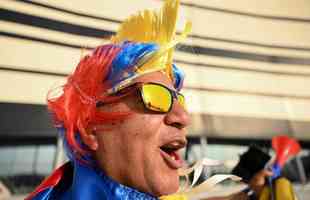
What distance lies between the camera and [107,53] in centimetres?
82

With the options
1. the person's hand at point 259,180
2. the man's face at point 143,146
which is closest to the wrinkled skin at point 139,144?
the man's face at point 143,146

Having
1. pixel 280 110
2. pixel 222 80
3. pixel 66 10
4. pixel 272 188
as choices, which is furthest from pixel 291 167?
pixel 66 10

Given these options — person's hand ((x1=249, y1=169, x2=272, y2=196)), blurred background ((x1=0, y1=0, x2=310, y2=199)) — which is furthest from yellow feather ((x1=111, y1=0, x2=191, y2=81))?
person's hand ((x1=249, y1=169, x2=272, y2=196))

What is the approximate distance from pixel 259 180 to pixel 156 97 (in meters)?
1.19

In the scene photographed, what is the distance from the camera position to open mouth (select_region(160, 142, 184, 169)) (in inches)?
27.9

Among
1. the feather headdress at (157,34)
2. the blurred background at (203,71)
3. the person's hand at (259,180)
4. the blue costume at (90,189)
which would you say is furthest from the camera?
the blurred background at (203,71)

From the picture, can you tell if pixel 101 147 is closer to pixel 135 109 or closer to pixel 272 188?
pixel 135 109

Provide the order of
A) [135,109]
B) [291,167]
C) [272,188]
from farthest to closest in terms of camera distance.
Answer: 1. [291,167]
2. [272,188]
3. [135,109]

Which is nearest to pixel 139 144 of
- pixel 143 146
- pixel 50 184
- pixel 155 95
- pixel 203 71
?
pixel 143 146

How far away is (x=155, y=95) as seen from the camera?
0.75 metres

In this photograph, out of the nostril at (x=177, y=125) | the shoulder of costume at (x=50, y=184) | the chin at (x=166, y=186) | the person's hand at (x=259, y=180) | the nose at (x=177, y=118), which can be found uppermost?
the nose at (x=177, y=118)

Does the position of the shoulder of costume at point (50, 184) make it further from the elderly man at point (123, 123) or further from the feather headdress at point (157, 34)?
the feather headdress at point (157, 34)

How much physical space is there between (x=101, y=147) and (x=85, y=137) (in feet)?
0.14

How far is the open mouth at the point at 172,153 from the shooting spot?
709 mm
